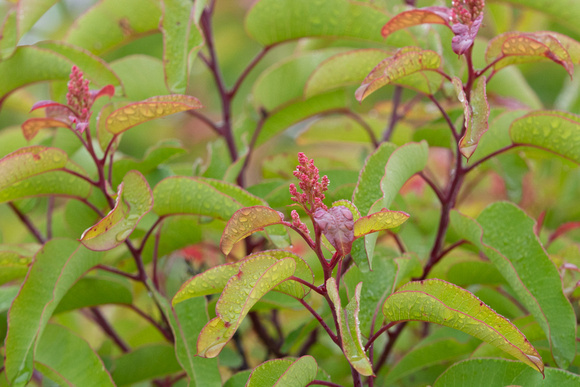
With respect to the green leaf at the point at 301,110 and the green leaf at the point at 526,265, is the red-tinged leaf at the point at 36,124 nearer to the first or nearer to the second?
the green leaf at the point at 301,110

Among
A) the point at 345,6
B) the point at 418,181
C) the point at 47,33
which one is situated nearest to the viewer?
the point at 345,6

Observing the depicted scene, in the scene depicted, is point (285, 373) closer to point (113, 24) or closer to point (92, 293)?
point (92, 293)

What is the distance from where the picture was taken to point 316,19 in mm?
957

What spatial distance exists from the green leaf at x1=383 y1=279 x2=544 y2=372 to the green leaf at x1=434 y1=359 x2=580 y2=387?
0.08 m

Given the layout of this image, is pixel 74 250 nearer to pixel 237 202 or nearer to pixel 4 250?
pixel 4 250

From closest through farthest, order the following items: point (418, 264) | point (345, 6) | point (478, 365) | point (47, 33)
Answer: point (478, 365), point (418, 264), point (345, 6), point (47, 33)

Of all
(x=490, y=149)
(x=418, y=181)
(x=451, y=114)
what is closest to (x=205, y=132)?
(x=418, y=181)

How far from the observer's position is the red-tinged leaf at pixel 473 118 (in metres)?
0.64

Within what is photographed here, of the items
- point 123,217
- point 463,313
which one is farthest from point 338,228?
point 123,217

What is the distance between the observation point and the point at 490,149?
84 cm

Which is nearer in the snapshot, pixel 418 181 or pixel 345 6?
pixel 345 6

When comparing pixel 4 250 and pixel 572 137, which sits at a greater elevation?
pixel 572 137

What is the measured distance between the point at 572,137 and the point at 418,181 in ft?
2.77

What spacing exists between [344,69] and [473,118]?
0.27 meters
